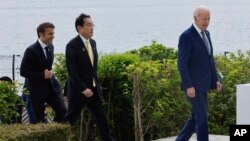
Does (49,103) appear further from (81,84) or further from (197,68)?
(197,68)

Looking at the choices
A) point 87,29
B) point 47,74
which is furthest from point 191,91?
point 47,74

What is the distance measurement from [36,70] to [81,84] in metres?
0.98

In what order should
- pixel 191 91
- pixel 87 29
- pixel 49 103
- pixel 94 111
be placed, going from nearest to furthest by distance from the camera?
pixel 191 91, pixel 87 29, pixel 94 111, pixel 49 103

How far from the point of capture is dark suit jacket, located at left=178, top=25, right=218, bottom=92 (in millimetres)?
8633

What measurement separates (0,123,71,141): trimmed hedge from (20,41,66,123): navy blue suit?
55.2 inches

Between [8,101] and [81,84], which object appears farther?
[8,101]

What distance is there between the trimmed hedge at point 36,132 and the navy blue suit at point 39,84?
140 centimetres

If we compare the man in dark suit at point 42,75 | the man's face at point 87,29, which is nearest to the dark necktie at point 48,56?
the man in dark suit at point 42,75

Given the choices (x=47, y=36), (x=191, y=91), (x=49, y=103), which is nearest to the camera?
(x=191, y=91)

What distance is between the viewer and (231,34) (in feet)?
78.3

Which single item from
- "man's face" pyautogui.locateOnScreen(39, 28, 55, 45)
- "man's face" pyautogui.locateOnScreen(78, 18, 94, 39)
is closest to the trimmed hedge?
"man's face" pyautogui.locateOnScreen(78, 18, 94, 39)

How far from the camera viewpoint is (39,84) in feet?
32.8

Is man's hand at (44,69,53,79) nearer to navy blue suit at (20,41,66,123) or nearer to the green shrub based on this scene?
navy blue suit at (20,41,66,123)

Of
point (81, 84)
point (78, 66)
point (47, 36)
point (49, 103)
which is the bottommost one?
point (49, 103)
